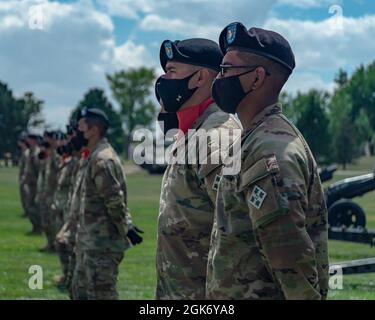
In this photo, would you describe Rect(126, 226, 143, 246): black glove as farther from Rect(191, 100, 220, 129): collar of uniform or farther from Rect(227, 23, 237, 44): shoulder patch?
Rect(227, 23, 237, 44): shoulder patch

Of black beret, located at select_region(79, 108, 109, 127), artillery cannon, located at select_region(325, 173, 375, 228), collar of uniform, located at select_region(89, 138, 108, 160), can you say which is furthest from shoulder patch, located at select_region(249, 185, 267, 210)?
artillery cannon, located at select_region(325, 173, 375, 228)

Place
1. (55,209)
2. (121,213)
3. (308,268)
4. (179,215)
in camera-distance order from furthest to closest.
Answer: (55,209) < (121,213) < (179,215) < (308,268)

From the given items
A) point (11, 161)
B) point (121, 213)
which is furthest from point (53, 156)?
point (11, 161)

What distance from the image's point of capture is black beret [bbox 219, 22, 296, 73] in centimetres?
331

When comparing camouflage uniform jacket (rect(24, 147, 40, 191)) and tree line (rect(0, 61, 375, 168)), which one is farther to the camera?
tree line (rect(0, 61, 375, 168))

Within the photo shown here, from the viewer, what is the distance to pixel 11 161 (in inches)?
2473

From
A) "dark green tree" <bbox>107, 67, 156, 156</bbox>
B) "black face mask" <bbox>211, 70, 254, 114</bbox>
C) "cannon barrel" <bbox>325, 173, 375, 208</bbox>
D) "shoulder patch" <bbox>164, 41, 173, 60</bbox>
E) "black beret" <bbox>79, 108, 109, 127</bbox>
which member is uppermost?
"dark green tree" <bbox>107, 67, 156, 156</bbox>

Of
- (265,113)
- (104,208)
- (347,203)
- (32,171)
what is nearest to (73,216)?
(104,208)

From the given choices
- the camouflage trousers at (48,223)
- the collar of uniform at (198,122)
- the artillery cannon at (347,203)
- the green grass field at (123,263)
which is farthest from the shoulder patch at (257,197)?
the camouflage trousers at (48,223)

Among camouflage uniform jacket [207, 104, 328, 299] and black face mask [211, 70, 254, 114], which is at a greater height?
black face mask [211, 70, 254, 114]

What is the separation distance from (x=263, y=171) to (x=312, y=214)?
35 centimetres

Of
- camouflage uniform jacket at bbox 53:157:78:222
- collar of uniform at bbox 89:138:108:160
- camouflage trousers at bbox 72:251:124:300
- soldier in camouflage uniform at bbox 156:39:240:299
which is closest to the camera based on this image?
soldier in camouflage uniform at bbox 156:39:240:299

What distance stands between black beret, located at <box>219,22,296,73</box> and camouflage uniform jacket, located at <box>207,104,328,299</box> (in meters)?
0.20
